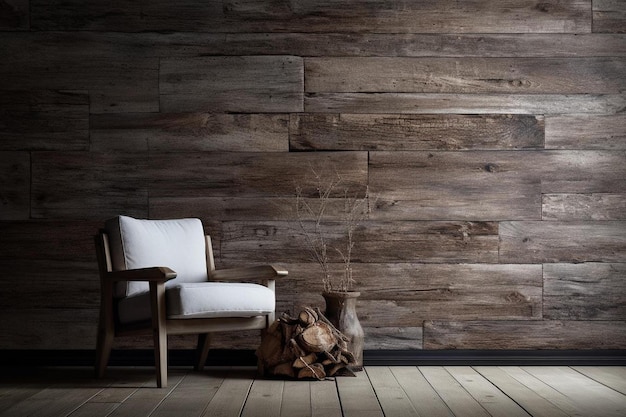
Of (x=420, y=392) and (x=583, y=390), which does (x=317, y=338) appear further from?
(x=583, y=390)

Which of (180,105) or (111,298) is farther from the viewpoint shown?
(180,105)

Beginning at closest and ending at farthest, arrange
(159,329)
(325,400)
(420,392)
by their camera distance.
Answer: (325,400), (420,392), (159,329)

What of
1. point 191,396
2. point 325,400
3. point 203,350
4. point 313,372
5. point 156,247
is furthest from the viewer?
point 203,350

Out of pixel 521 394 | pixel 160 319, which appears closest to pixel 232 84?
pixel 160 319

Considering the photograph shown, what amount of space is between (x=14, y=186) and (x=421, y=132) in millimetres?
2503

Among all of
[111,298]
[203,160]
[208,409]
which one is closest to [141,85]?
[203,160]

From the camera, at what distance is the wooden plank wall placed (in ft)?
16.2

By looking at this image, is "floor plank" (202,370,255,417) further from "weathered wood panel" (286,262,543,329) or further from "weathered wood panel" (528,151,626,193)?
"weathered wood panel" (528,151,626,193)

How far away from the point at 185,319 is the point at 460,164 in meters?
1.97

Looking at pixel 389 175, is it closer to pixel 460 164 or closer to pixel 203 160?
pixel 460 164

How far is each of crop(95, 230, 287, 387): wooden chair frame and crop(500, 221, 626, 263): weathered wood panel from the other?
4.88 feet

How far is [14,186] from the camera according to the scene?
16.2 ft

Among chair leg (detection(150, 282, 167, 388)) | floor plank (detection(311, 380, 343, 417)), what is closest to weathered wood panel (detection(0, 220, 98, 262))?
chair leg (detection(150, 282, 167, 388))

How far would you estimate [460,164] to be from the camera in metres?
4.98
